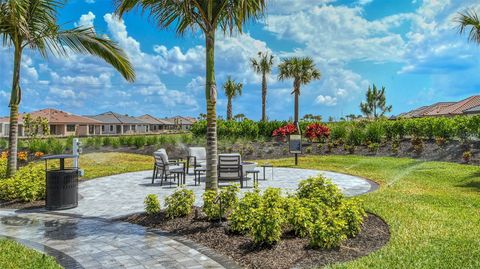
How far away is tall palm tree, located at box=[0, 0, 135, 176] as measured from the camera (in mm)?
9680

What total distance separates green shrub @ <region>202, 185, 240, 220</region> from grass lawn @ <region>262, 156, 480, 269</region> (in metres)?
2.37

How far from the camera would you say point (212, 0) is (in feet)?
21.6

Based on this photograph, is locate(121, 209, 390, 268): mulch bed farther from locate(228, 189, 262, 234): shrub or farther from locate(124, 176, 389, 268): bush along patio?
locate(228, 189, 262, 234): shrub

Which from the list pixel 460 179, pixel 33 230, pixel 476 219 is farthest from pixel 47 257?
pixel 460 179

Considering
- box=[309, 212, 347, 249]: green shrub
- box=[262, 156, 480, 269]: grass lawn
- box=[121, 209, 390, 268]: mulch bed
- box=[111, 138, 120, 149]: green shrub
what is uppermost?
box=[111, 138, 120, 149]: green shrub

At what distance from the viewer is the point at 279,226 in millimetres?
4961

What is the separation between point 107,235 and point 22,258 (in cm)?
133

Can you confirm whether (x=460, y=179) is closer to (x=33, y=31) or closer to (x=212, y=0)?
(x=212, y=0)

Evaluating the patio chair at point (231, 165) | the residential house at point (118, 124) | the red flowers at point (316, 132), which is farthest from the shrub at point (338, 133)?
the residential house at point (118, 124)

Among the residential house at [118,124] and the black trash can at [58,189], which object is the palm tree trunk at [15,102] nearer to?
the black trash can at [58,189]

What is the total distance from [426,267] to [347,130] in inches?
723

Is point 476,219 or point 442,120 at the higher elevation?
point 442,120

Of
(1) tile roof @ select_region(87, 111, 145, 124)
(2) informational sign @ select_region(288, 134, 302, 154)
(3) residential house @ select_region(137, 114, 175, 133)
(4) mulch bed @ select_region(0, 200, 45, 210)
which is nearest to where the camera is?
(4) mulch bed @ select_region(0, 200, 45, 210)

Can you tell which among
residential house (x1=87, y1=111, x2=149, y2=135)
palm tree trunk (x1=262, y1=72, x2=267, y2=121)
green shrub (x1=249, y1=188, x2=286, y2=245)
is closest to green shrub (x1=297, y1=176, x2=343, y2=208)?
green shrub (x1=249, y1=188, x2=286, y2=245)
